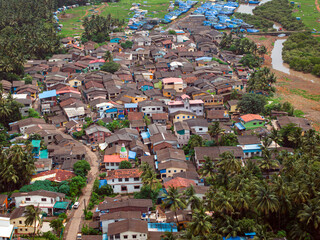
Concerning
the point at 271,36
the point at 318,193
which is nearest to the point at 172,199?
the point at 318,193

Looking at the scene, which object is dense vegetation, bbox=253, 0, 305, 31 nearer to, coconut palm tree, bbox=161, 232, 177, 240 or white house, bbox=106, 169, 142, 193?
white house, bbox=106, 169, 142, 193

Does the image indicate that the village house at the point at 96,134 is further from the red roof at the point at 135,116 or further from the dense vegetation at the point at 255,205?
the dense vegetation at the point at 255,205

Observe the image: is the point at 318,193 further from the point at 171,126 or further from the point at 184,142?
the point at 171,126

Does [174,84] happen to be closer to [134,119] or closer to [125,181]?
[134,119]

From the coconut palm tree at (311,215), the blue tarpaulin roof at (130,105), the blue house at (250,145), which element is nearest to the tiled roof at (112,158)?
the blue tarpaulin roof at (130,105)

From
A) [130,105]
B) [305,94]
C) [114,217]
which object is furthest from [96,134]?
[305,94]
